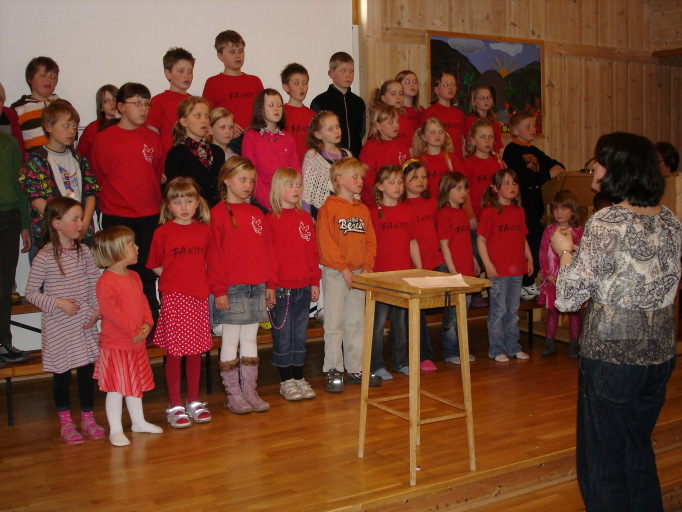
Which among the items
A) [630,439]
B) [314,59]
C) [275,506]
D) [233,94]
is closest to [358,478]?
[275,506]

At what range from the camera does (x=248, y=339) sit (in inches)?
145

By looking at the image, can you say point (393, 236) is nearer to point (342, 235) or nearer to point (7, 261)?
point (342, 235)

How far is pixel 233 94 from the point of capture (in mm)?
4602

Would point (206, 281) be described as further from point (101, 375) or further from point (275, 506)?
point (275, 506)

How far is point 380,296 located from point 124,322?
48.5 inches

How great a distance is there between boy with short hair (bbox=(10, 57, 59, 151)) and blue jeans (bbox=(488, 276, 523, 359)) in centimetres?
300

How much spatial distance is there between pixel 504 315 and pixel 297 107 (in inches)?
77.6

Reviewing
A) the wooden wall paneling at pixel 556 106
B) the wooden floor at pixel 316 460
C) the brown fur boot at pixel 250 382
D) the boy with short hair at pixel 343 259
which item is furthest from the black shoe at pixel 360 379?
the wooden wall paneling at pixel 556 106

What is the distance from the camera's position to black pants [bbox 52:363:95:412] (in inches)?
132

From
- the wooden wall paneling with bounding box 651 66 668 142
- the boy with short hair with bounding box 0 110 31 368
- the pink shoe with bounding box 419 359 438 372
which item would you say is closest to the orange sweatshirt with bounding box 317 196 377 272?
the pink shoe with bounding box 419 359 438 372

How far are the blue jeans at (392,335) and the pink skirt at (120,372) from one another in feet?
4.73

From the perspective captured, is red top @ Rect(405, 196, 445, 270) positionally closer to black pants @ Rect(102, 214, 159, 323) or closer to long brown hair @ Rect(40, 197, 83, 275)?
black pants @ Rect(102, 214, 159, 323)

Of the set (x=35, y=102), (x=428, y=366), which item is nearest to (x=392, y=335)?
(x=428, y=366)

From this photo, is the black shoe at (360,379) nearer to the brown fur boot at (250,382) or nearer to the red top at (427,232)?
the brown fur boot at (250,382)
